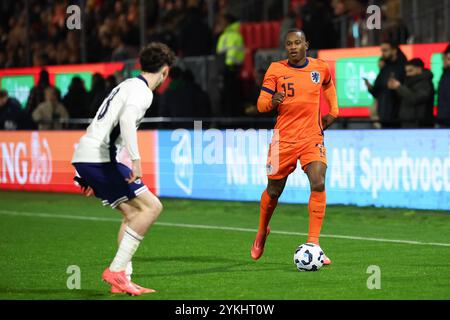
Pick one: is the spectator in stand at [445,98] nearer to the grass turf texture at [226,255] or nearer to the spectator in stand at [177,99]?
the grass turf texture at [226,255]

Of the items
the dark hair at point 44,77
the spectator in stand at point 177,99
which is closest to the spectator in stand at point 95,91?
the dark hair at point 44,77

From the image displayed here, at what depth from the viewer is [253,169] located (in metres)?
18.1

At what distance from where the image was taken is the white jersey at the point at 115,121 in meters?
8.91

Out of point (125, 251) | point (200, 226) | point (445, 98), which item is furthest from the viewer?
point (445, 98)

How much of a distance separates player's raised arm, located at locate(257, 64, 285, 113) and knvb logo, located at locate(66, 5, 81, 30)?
39.5ft

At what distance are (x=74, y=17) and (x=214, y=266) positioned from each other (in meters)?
13.8

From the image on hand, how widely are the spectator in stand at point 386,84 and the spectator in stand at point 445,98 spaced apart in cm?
77

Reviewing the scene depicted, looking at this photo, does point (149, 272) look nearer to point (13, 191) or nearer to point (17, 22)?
point (13, 191)

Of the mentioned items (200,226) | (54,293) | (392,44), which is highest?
(392,44)

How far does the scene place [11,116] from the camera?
23000 mm

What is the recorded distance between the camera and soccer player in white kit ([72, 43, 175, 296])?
8.95m

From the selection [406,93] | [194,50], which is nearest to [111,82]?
[194,50]

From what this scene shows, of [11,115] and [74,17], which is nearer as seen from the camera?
[11,115]

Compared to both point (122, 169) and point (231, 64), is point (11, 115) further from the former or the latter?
point (122, 169)
